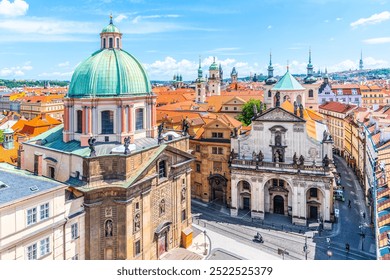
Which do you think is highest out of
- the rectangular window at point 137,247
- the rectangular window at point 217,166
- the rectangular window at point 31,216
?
the rectangular window at point 31,216

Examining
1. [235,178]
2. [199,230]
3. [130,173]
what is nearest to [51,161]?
[130,173]

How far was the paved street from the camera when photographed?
2255cm

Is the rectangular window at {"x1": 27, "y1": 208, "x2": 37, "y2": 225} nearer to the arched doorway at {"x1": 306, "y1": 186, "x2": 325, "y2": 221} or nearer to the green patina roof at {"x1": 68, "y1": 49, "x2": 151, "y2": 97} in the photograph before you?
the green patina roof at {"x1": 68, "y1": 49, "x2": 151, "y2": 97}

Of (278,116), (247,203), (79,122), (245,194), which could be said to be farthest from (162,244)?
(278,116)

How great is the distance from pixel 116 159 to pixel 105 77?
16.0ft

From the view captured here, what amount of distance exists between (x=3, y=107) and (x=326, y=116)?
59.0 m

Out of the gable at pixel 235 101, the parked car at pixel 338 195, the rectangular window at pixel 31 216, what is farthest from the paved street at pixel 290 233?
the gable at pixel 235 101

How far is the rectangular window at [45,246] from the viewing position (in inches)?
568

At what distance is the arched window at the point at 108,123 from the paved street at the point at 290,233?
951 centimetres

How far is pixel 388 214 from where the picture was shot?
50.1ft

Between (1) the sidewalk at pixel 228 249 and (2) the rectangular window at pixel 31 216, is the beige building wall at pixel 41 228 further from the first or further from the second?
(1) the sidewalk at pixel 228 249

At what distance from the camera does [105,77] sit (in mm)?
19766

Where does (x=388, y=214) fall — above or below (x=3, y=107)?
below
